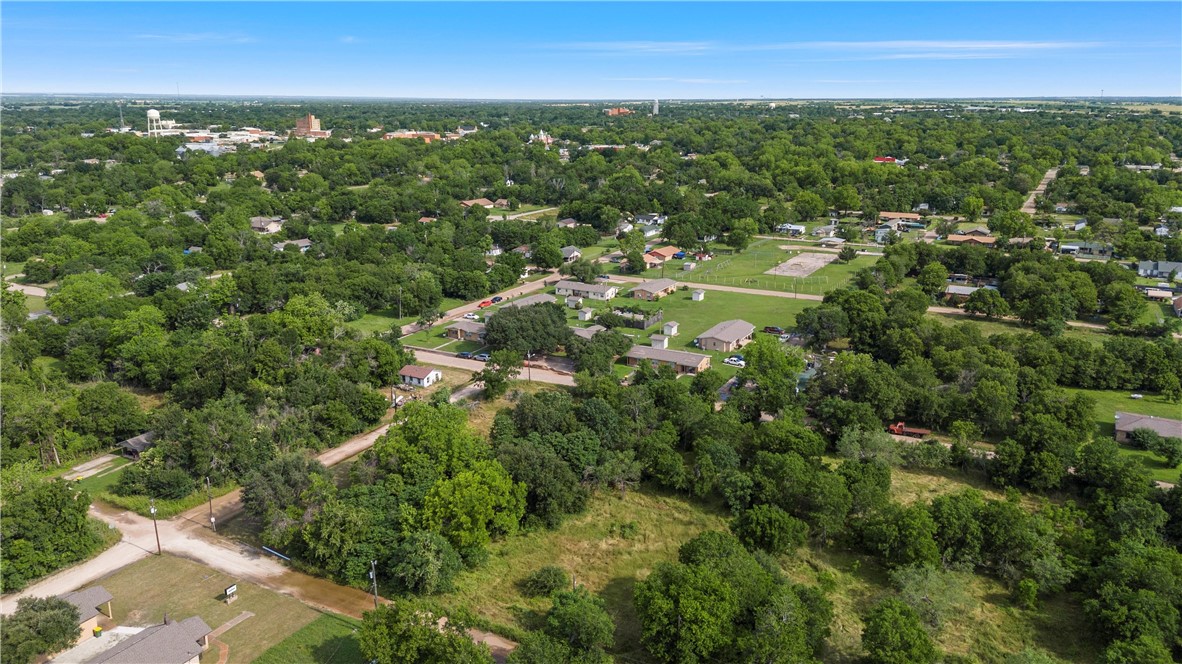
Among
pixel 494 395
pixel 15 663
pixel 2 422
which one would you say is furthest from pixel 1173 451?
pixel 2 422

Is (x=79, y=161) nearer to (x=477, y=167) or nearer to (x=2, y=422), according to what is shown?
(x=477, y=167)

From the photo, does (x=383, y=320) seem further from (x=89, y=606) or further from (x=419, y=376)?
(x=89, y=606)

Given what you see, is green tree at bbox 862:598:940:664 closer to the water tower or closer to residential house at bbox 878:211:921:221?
residential house at bbox 878:211:921:221

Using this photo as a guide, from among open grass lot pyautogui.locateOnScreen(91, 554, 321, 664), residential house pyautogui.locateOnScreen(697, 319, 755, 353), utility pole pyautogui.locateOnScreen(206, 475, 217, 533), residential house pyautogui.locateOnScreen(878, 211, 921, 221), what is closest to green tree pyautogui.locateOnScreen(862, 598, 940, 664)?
open grass lot pyautogui.locateOnScreen(91, 554, 321, 664)

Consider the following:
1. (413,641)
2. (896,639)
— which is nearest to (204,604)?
(413,641)

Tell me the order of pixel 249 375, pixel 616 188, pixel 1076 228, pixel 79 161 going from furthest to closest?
pixel 79 161 → pixel 616 188 → pixel 1076 228 → pixel 249 375

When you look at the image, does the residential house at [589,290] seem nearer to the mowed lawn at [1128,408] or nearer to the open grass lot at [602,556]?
the open grass lot at [602,556]
